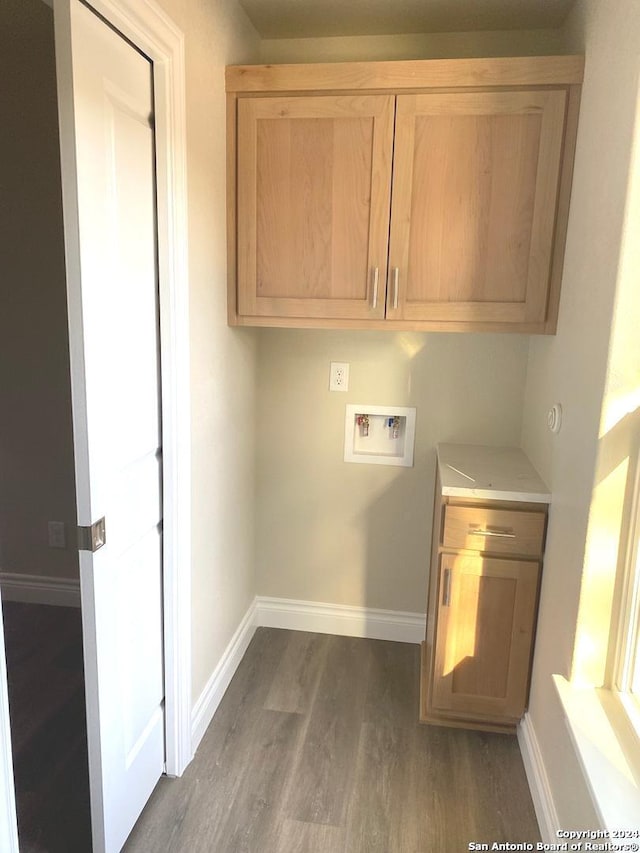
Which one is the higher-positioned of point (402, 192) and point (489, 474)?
point (402, 192)

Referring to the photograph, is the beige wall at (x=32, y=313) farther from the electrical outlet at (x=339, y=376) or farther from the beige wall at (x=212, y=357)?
the electrical outlet at (x=339, y=376)

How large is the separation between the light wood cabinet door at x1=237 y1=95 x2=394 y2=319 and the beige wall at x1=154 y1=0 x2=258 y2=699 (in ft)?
0.37

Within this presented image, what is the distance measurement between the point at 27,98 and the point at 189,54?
1.15 metres

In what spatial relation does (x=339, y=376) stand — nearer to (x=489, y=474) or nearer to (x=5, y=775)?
(x=489, y=474)

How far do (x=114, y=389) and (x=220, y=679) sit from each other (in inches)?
53.0

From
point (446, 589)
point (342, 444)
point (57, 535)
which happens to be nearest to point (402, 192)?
point (342, 444)

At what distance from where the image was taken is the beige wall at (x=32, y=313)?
2389mm

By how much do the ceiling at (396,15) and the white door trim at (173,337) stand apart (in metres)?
0.72

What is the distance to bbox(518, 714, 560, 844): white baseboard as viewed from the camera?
1.64 meters

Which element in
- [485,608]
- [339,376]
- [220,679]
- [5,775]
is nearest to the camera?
[5,775]

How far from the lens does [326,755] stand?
2.02 m

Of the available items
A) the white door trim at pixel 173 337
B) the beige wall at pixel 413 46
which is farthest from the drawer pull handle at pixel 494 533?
the beige wall at pixel 413 46

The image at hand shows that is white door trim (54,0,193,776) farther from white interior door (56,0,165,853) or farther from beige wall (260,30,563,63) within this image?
beige wall (260,30,563,63)

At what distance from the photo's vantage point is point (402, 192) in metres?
1.99
